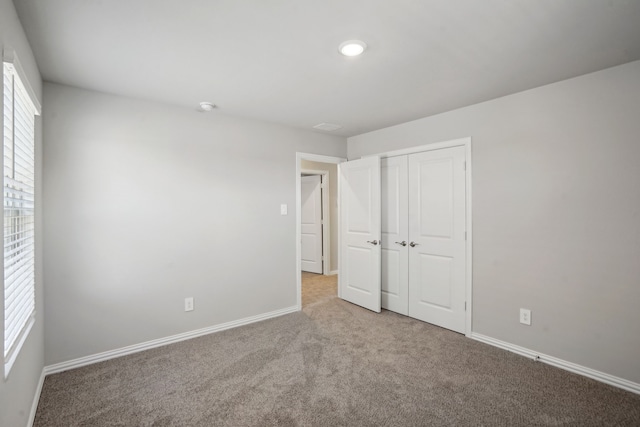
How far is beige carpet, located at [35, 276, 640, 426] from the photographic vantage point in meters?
1.98

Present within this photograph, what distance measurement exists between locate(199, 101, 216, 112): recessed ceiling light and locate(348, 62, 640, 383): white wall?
2.53 meters

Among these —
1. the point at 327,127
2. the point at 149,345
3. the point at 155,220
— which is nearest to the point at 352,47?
the point at 327,127

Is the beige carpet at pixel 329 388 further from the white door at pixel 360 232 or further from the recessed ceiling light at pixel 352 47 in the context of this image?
the recessed ceiling light at pixel 352 47

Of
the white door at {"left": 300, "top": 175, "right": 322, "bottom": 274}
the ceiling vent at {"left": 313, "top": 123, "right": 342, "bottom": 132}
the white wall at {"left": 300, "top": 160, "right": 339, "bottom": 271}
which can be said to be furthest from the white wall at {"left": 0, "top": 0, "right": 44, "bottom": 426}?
the white wall at {"left": 300, "top": 160, "right": 339, "bottom": 271}

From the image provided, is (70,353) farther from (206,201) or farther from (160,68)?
(160,68)

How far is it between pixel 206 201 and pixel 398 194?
→ 7.39 ft

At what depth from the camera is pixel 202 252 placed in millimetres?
3291

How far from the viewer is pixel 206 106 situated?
3080mm

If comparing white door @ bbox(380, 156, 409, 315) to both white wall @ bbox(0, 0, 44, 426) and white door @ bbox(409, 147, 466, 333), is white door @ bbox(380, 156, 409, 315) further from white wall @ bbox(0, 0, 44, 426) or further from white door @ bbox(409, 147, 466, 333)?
white wall @ bbox(0, 0, 44, 426)

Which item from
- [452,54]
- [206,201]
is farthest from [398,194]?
[206,201]

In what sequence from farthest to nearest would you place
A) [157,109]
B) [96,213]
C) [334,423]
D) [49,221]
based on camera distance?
[157,109] → [96,213] → [49,221] → [334,423]

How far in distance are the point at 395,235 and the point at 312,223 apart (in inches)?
98.3

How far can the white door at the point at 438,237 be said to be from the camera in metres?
3.29

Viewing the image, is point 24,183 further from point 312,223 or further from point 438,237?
point 312,223
